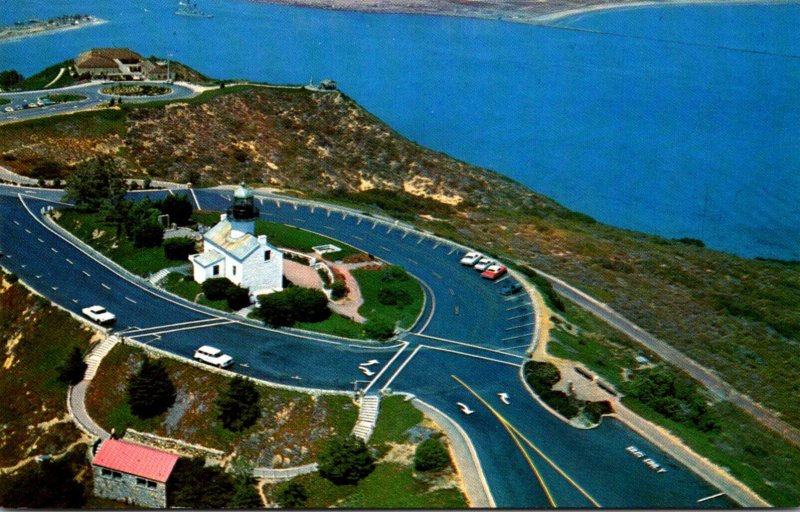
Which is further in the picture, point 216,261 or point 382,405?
point 216,261

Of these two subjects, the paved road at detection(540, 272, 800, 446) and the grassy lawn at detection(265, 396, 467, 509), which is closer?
the grassy lawn at detection(265, 396, 467, 509)

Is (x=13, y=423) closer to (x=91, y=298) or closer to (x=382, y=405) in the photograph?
(x=91, y=298)

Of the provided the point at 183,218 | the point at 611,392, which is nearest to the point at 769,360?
the point at 611,392

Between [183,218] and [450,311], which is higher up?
[450,311]

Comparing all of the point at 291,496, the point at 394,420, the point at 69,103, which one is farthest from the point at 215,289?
the point at 69,103

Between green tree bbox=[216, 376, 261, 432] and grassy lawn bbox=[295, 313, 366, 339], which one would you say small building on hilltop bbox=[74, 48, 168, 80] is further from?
green tree bbox=[216, 376, 261, 432]

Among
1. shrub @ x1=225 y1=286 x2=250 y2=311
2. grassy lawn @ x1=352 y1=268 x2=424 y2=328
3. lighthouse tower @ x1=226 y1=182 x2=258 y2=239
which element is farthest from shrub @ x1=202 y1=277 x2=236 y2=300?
grassy lawn @ x1=352 y1=268 x2=424 y2=328
